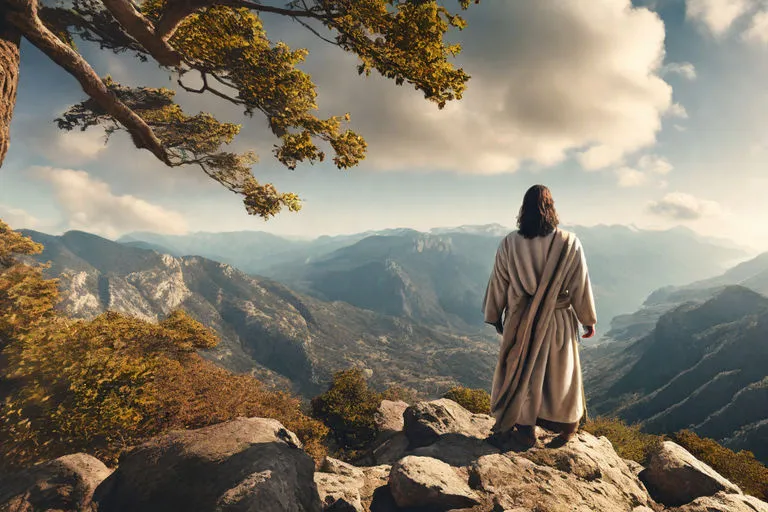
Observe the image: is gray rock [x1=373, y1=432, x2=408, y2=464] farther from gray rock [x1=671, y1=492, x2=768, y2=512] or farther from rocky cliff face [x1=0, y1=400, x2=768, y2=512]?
gray rock [x1=671, y1=492, x2=768, y2=512]

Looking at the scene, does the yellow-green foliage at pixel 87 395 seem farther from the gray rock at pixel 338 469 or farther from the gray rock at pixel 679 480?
the gray rock at pixel 679 480

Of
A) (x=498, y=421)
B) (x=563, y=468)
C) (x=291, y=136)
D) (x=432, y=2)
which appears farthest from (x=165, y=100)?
(x=563, y=468)

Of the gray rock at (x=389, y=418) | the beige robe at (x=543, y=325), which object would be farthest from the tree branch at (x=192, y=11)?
the gray rock at (x=389, y=418)

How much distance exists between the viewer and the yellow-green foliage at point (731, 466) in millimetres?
10375

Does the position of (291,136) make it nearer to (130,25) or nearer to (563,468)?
(130,25)

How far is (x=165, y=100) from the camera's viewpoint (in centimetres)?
983

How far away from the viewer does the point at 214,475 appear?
5.14 meters

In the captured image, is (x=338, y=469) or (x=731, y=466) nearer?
(x=338, y=469)

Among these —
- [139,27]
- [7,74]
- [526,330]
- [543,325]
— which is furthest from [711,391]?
[7,74]

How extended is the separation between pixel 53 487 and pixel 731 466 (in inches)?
741

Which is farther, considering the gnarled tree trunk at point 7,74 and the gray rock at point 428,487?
the gray rock at point 428,487

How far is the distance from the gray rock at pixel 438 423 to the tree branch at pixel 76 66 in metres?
10.2

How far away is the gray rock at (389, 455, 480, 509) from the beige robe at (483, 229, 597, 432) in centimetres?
180

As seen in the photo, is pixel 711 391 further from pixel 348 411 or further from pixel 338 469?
pixel 338 469
